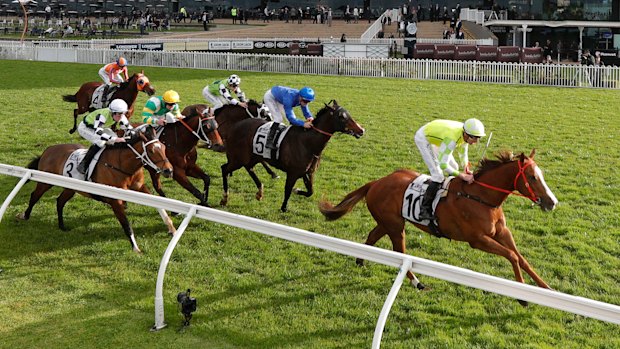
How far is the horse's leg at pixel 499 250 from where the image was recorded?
627 cm

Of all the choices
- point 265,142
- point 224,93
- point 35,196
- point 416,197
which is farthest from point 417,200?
point 224,93

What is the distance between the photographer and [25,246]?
8312 millimetres

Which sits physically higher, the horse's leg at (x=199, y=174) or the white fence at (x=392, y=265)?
the white fence at (x=392, y=265)

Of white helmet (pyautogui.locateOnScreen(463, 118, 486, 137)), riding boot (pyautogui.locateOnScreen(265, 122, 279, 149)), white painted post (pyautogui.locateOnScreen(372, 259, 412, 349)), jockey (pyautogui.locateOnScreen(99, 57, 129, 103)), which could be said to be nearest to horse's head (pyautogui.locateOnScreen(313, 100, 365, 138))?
riding boot (pyautogui.locateOnScreen(265, 122, 279, 149))

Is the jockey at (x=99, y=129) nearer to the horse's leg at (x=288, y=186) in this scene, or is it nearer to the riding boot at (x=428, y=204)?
the horse's leg at (x=288, y=186)

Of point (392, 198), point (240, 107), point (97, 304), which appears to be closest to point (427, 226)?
point (392, 198)

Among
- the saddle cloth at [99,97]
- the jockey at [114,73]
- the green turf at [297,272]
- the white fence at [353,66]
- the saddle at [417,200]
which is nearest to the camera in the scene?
the green turf at [297,272]

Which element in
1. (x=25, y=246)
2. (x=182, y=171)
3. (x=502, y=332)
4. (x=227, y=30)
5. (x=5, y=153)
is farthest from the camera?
Answer: (x=227, y=30)

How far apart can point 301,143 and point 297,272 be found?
2.54 m

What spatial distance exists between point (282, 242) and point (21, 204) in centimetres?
420

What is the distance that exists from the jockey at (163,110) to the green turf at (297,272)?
48.3 inches

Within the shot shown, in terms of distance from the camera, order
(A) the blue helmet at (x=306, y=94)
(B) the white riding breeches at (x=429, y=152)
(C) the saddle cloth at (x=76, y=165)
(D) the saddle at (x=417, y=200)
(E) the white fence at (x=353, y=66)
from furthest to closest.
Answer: (E) the white fence at (x=353, y=66) < (A) the blue helmet at (x=306, y=94) < (C) the saddle cloth at (x=76, y=165) < (B) the white riding breeches at (x=429, y=152) < (D) the saddle at (x=417, y=200)

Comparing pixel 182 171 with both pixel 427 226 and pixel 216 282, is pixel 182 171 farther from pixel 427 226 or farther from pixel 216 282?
pixel 427 226

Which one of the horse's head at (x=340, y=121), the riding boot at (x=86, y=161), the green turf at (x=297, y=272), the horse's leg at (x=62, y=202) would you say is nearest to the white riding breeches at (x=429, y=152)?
the green turf at (x=297, y=272)
